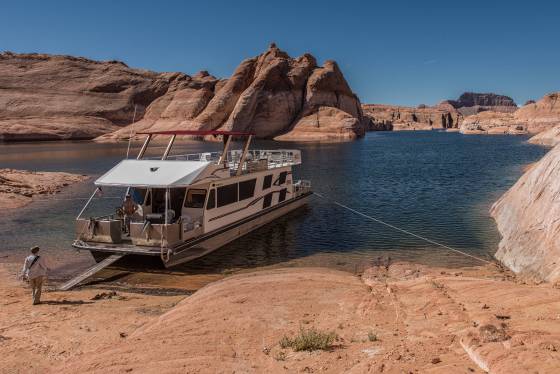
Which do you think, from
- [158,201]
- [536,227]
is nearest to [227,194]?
[158,201]

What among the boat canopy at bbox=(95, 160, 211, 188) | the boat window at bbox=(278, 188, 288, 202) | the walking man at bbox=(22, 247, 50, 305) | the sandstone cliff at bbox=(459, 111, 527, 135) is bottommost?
the walking man at bbox=(22, 247, 50, 305)

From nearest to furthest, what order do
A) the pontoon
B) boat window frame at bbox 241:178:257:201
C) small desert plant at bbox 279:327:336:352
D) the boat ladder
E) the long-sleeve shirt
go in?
small desert plant at bbox 279:327:336:352 → the long-sleeve shirt → the boat ladder → the pontoon → boat window frame at bbox 241:178:257:201

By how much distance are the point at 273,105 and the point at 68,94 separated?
63.0 m

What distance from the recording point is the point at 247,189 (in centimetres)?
2095

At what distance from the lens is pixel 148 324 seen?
961 cm

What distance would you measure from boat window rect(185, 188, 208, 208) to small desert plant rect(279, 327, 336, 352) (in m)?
10.4

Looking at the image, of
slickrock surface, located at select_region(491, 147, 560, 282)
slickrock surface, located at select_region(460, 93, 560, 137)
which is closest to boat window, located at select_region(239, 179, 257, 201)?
slickrock surface, located at select_region(491, 147, 560, 282)

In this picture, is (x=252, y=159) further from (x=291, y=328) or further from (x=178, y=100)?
(x=178, y=100)

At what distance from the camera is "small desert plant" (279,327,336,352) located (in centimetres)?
747

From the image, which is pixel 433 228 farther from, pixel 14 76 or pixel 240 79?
pixel 14 76

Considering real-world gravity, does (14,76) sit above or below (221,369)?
above

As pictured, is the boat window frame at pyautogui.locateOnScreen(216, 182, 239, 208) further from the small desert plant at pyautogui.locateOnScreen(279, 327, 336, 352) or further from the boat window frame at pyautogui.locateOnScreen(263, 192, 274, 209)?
the small desert plant at pyautogui.locateOnScreen(279, 327, 336, 352)

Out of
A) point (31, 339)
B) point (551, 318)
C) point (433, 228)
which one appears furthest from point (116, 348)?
point (433, 228)

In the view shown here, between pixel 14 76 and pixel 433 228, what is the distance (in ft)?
476
